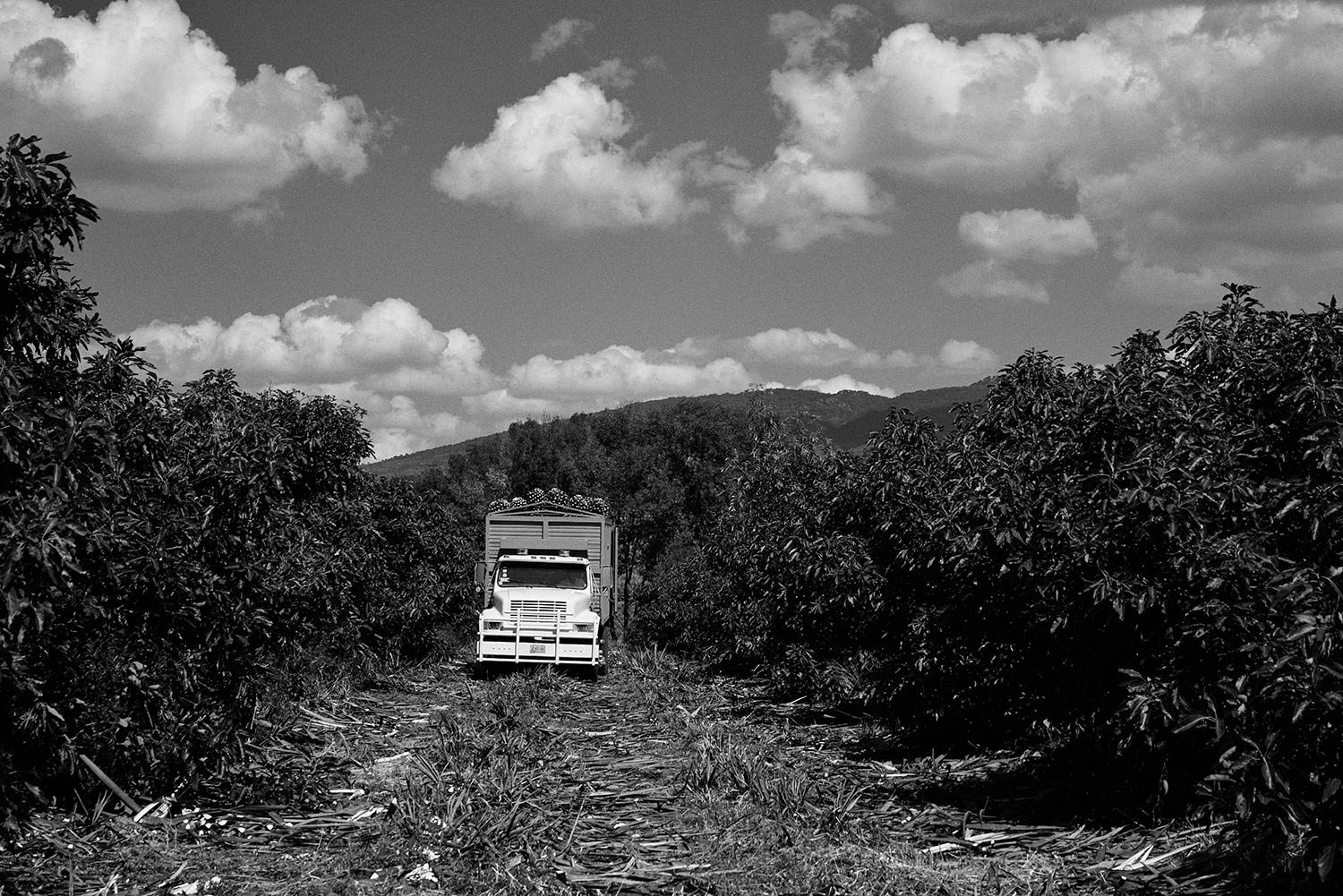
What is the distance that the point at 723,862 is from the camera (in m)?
7.87

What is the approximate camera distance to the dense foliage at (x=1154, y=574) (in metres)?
5.79

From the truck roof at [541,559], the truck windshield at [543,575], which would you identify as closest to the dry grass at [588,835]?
the truck windshield at [543,575]

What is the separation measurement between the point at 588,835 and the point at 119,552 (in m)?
3.90

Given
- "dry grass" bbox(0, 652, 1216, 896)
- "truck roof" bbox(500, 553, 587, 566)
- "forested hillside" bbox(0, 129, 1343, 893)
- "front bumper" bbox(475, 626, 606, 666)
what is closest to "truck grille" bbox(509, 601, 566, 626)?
"front bumper" bbox(475, 626, 606, 666)

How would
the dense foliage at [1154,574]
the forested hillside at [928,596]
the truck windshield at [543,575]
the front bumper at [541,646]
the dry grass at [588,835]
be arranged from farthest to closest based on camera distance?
the truck windshield at [543,575] → the front bumper at [541,646] → the dry grass at [588,835] → the forested hillside at [928,596] → the dense foliage at [1154,574]

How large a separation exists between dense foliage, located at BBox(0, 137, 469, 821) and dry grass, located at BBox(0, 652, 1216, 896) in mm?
620

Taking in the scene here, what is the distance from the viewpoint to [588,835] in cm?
880

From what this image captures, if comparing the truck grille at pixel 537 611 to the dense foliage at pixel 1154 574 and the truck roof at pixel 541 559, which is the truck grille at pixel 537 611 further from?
the dense foliage at pixel 1154 574

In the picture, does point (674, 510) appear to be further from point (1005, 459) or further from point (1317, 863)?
point (1317, 863)

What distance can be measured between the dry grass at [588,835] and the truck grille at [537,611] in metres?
9.23

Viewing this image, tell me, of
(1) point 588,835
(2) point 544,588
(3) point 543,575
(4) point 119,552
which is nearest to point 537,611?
(2) point 544,588

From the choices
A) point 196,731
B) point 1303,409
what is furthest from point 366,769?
point 1303,409

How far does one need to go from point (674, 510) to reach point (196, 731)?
155 ft

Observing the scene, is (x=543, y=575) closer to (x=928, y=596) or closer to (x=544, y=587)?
(x=544, y=587)
